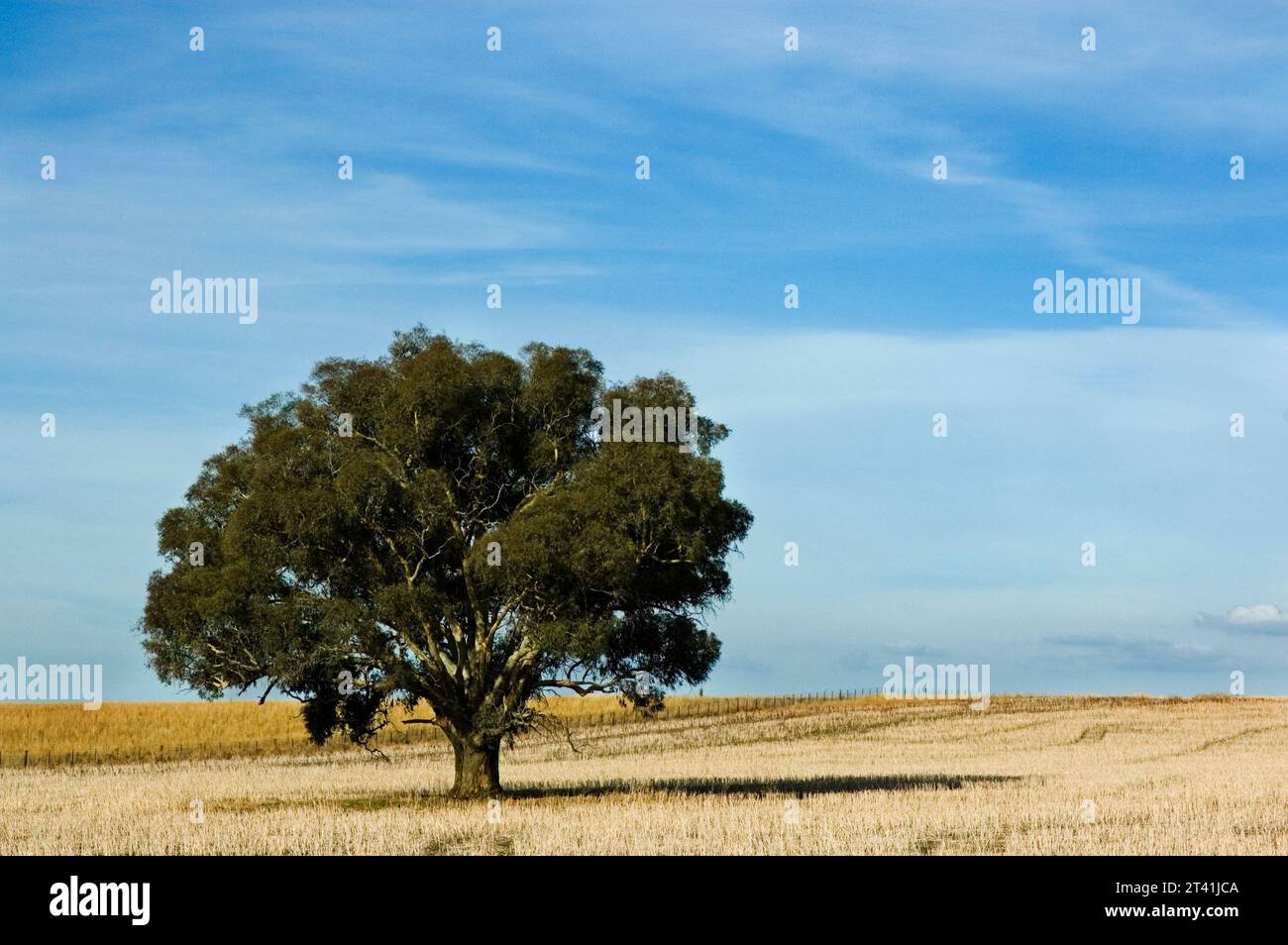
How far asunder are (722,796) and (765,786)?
7826 millimetres

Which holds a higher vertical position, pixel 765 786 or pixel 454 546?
pixel 454 546

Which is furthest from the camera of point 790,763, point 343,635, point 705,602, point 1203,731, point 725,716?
point 725,716

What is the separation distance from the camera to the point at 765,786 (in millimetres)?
47469

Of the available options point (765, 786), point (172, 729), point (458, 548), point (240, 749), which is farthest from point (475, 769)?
point (172, 729)

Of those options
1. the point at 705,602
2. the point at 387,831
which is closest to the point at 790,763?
the point at 705,602

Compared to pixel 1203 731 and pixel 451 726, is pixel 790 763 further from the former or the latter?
pixel 1203 731

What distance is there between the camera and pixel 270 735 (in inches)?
3595

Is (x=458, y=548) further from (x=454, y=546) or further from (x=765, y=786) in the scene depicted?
(x=765, y=786)

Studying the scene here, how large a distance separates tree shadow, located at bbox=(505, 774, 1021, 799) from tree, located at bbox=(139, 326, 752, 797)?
4269 mm

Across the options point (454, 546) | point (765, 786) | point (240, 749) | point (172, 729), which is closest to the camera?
point (454, 546)

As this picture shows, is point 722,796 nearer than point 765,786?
Yes

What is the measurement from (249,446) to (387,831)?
1492cm

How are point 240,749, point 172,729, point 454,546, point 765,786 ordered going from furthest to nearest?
point 172,729
point 240,749
point 765,786
point 454,546

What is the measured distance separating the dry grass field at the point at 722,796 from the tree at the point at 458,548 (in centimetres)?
355
